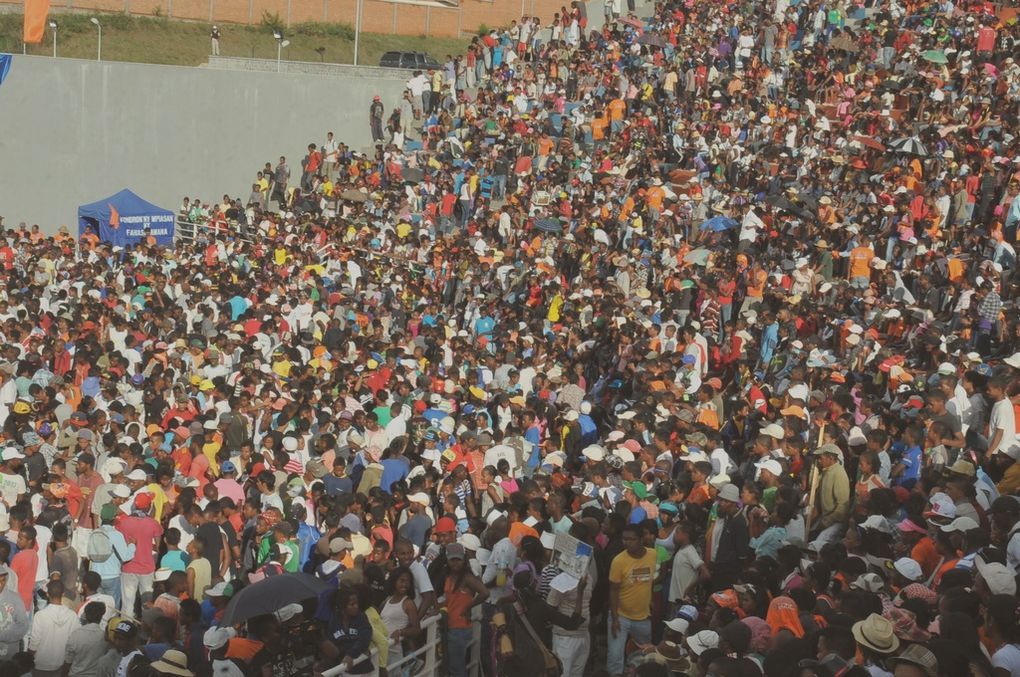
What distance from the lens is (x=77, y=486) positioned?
12.3m

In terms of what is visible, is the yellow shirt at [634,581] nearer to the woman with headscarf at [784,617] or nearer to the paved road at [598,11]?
the woman with headscarf at [784,617]

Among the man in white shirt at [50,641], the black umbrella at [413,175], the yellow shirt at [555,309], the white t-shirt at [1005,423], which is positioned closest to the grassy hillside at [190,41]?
the black umbrella at [413,175]

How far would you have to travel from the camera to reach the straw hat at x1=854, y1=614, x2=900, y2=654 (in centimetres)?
746

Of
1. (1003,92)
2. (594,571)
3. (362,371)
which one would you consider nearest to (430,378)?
(362,371)

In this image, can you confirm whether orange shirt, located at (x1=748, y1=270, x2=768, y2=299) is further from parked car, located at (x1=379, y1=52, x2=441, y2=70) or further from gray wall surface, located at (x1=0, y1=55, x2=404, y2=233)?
parked car, located at (x1=379, y1=52, x2=441, y2=70)

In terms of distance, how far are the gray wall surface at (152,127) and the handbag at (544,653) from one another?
25.3 metres

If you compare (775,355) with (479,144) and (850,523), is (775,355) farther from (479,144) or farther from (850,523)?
(479,144)

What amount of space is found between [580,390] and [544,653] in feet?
23.2

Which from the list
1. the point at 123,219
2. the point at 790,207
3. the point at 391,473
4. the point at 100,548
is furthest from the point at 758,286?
the point at 123,219

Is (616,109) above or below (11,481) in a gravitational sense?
above

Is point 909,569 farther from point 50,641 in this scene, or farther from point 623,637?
point 50,641

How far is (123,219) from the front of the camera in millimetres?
28828

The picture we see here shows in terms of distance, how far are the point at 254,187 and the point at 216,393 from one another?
17.1 metres

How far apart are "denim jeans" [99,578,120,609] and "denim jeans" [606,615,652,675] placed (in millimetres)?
3984
